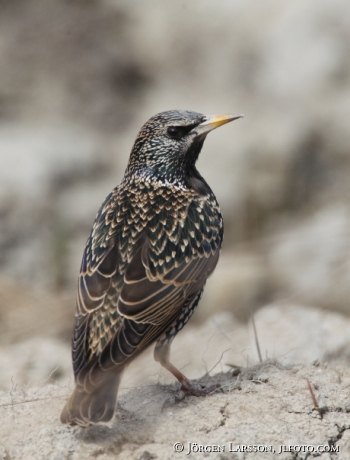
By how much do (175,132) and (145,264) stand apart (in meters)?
1.22

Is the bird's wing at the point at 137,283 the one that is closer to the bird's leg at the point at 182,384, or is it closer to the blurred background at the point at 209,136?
the bird's leg at the point at 182,384

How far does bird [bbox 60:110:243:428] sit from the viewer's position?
463cm

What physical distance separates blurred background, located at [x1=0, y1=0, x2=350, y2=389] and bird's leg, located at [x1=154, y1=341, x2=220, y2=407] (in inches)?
65.3

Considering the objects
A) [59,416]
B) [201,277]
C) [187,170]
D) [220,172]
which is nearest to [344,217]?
[220,172]

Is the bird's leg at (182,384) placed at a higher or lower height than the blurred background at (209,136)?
lower

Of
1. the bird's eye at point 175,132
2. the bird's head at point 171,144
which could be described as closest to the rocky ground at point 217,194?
the bird's head at point 171,144

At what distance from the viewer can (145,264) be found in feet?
16.5

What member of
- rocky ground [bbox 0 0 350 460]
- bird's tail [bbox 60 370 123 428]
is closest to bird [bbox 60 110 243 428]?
bird's tail [bbox 60 370 123 428]

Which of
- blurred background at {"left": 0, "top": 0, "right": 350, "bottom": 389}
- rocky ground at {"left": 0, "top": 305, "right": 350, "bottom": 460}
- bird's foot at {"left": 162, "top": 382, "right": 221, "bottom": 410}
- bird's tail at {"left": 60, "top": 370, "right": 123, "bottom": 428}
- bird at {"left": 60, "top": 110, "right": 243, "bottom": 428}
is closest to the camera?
bird's tail at {"left": 60, "top": 370, "right": 123, "bottom": 428}

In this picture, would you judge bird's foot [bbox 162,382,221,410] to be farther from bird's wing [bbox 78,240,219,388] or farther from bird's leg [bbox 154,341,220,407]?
bird's wing [bbox 78,240,219,388]

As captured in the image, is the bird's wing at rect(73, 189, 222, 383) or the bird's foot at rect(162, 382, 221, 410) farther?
the bird's foot at rect(162, 382, 221, 410)

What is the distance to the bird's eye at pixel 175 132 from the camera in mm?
5773

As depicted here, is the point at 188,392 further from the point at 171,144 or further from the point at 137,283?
the point at 171,144

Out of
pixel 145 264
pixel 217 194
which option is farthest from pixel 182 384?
pixel 217 194
